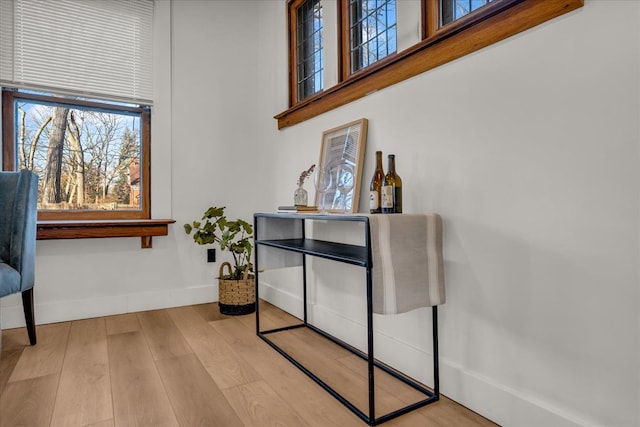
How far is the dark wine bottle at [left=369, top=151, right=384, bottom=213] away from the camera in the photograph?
1.64 metres

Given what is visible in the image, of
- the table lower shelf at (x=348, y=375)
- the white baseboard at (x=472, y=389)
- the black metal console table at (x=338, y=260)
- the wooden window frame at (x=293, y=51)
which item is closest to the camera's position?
the white baseboard at (x=472, y=389)

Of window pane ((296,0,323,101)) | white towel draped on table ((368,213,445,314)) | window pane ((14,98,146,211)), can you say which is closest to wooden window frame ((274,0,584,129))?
window pane ((296,0,323,101))

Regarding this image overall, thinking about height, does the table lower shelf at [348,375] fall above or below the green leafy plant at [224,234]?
below

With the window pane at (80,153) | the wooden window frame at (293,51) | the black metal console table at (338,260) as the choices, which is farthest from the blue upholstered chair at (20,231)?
the wooden window frame at (293,51)

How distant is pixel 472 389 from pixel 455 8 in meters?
1.54

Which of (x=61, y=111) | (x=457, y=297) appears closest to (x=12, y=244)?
(x=61, y=111)

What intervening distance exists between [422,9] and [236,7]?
2.01 m

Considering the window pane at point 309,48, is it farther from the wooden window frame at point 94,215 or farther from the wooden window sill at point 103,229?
the wooden window sill at point 103,229

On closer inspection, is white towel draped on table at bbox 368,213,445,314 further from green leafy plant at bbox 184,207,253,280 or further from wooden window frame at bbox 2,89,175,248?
wooden window frame at bbox 2,89,175,248

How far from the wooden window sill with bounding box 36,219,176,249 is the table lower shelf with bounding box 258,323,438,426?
1088 millimetres

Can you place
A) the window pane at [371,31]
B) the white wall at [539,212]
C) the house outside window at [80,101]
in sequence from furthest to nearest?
the house outside window at [80,101], the window pane at [371,31], the white wall at [539,212]

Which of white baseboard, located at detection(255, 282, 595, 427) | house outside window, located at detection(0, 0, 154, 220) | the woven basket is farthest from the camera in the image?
the woven basket

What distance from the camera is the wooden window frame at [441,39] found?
1223mm

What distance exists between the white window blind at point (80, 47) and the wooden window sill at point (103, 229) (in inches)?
35.2
